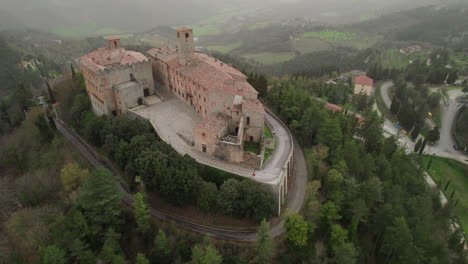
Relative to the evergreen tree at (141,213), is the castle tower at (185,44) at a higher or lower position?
higher

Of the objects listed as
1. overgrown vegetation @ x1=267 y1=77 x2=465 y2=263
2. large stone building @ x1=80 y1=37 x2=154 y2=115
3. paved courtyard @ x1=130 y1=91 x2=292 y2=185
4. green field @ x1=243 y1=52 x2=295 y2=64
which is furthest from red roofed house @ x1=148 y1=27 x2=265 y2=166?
green field @ x1=243 y1=52 x2=295 y2=64

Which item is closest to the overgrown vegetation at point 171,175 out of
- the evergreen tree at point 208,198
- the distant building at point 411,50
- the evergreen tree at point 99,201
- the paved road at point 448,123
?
the evergreen tree at point 208,198

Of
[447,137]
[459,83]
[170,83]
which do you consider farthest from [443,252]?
[459,83]

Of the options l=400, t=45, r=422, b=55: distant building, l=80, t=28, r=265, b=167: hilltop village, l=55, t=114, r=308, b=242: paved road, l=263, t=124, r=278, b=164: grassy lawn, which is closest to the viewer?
l=55, t=114, r=308, b=242: paved road

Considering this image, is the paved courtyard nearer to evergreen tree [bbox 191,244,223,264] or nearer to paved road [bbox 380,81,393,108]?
evergreen tree [bbox 191,244,223,264]

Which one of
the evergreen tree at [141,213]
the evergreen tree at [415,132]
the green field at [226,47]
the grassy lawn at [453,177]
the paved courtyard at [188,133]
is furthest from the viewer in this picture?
the green field at [226,47]

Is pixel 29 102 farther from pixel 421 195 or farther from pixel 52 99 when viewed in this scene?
pixel 421 195

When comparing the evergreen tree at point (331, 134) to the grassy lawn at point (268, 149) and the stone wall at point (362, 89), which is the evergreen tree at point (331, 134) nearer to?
the grassy lawn at point (268, 149)
